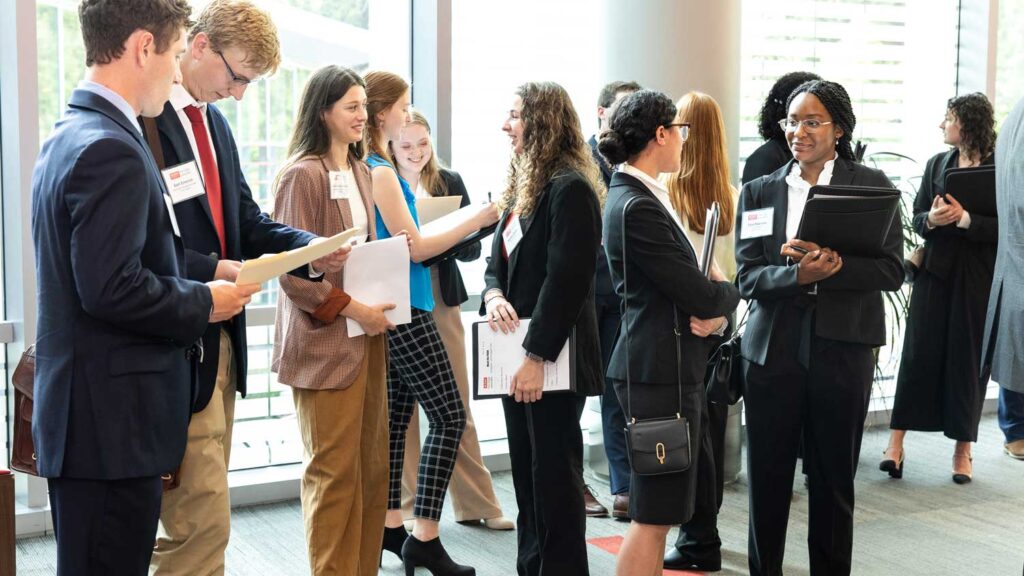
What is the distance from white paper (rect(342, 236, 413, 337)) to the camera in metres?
2.92

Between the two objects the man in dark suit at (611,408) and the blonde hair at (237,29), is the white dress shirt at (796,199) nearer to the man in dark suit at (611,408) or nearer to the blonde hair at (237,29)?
the man in dark suit at (611,408)

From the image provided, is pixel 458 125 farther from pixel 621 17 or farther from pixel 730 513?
pixel 730 513

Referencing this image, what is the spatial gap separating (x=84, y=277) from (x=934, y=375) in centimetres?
444

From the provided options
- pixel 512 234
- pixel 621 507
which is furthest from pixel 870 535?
pixel 512 234

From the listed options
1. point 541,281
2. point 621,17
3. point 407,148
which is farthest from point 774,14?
point 541,281

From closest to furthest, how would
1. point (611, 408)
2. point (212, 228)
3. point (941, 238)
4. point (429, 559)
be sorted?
point (212, 228) < point (429, 559) < point (611, 408) < point (941, 238)

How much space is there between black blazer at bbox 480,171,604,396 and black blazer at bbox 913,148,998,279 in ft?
8.76

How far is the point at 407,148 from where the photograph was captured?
3973mm

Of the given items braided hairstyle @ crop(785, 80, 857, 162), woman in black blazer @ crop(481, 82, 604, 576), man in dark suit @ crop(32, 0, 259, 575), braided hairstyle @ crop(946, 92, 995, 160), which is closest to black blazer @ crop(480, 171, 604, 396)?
woman in black blazer @ crop(481, 82, 604, 576)

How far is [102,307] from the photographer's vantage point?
1.89 m

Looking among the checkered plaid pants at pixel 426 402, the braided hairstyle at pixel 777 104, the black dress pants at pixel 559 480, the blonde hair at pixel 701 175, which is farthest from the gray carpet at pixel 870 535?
the braided hairstyle at pixel 777 104

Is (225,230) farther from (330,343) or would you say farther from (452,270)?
(452,270)

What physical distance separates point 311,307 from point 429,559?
3.72 ft

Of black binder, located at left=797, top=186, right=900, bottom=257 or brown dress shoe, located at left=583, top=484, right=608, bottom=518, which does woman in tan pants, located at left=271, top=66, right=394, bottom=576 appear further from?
brown dress shoe, located at left=583, top=484, right=608, bottom=518
